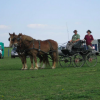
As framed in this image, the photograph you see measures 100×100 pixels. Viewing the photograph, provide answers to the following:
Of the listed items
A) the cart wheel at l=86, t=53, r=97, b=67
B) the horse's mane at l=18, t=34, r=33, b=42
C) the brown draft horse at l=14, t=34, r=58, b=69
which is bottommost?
the cart wheel at l=86, t=53, r=97, b=67

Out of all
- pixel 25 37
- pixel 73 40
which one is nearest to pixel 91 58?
pixel 73 40

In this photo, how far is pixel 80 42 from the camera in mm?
15805

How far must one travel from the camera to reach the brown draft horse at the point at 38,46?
50.2 ft

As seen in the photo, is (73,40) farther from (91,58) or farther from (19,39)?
(19,39)

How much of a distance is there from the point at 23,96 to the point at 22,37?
8770mm

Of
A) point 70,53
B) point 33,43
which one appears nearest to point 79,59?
point 70,53

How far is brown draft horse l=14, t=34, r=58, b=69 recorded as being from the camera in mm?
15312

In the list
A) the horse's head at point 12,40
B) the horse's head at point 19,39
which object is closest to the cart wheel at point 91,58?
the horse's head at point 19,39

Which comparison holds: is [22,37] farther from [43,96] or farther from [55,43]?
[43,96]

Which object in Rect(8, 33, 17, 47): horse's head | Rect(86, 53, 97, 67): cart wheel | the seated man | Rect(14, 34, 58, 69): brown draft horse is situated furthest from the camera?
Rect(86, 53, 97, 67): cart wheel

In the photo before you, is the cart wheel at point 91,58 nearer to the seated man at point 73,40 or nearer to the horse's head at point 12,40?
the seated man at point 73,40

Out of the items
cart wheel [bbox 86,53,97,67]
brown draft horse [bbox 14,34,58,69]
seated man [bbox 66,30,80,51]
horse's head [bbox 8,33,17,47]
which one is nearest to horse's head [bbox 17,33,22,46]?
brown draft horse [bbox 14,34,58,69]

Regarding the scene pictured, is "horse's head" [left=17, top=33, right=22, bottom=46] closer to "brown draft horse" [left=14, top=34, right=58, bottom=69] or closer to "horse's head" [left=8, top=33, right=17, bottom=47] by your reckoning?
"brown draft horse" [left=14, top=34, right=58, bottom=69]

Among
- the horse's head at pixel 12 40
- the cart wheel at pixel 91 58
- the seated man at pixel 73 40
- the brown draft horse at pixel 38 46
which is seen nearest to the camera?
the horse's head at pixel 12 40
